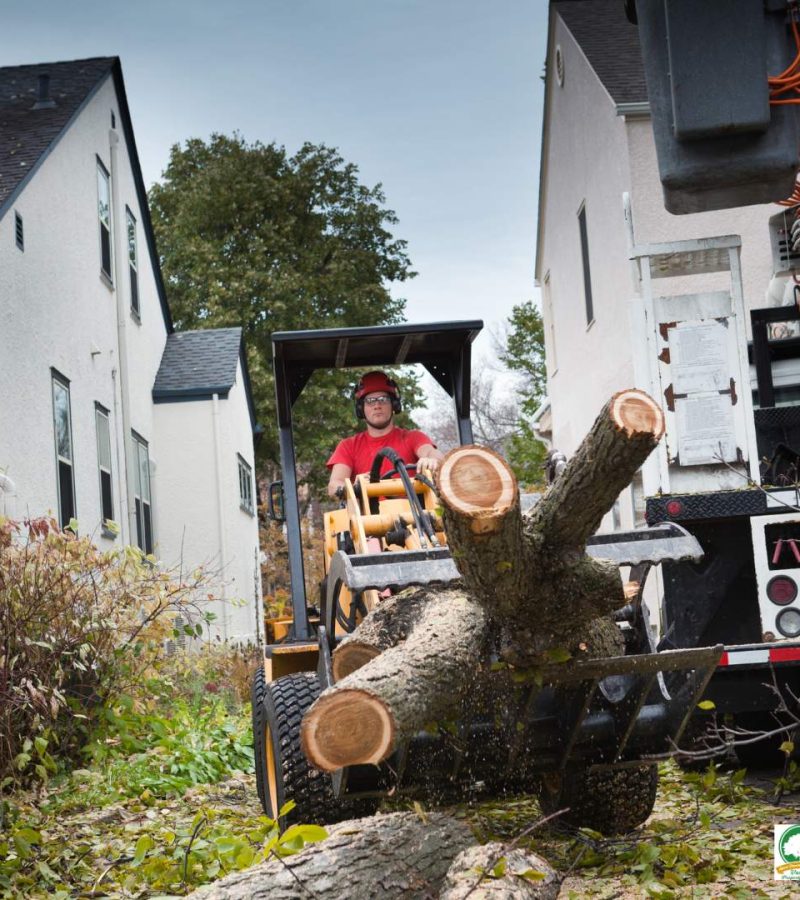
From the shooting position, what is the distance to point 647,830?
5961 millimetres

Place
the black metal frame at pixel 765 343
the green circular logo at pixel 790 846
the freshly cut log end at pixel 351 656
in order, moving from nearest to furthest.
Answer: the green circular logo at pixel 790 846 < the freshly cut log end at pixel 351 656 < the black metal frame at pixel 765 343

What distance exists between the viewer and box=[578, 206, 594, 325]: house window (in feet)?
60.2

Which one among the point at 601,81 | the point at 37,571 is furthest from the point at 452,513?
the point at 601,81

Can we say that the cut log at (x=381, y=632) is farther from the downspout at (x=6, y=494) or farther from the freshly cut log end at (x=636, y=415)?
the downspout at (x=6, y=494)

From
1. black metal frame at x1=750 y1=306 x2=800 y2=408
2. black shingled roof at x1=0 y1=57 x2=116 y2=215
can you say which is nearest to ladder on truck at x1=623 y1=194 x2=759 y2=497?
black metal frame at x1=750 y1=306 x2=800 y2=408

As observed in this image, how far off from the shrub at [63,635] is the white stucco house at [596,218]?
21.2 feet

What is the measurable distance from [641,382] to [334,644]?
219cm

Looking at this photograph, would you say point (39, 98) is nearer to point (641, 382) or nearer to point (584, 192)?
point (584, 192)

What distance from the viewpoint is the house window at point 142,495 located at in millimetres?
16875

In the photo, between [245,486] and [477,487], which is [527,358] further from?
[477,487]

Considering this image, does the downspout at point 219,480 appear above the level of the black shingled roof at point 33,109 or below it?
below

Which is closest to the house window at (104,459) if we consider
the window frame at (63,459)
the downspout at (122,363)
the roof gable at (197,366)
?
the downspout at (122,363)

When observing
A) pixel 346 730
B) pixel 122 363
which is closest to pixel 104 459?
pixel 122 363

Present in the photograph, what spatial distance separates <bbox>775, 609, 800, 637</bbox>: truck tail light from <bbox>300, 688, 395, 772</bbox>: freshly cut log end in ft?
9.37
